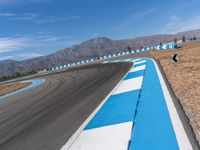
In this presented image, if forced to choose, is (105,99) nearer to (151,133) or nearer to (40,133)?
(40,133)

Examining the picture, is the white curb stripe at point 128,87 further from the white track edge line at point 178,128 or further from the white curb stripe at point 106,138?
the white curb stripe at point 106,138

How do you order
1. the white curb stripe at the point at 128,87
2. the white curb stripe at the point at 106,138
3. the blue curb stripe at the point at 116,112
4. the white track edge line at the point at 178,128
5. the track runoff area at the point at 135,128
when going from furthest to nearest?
the white curb stripe at the point at 128,87, the blue curb stripe at the point at 116,112, the white curb stripe at the point at 106,138, the track runoff area at the point at 135,128, the white track edge line at the point at 178,128

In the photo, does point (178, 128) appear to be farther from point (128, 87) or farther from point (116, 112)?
point (128, 87)

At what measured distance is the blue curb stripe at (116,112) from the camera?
4.87 m

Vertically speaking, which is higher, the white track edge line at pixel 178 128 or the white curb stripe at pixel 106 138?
the white track edge line at pixel 178 128

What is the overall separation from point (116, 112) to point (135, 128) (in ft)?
4.45

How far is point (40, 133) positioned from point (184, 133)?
330 cm

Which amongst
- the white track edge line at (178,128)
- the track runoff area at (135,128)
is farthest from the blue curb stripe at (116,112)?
the white track edge line at (178,128)

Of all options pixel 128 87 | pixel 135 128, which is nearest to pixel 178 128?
pixel 135 128

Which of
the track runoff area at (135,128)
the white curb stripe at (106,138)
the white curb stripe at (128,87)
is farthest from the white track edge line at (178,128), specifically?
the white curb stripe at (128,87)

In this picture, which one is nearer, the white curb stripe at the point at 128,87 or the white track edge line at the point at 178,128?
the white track edge line at the point at 178,128

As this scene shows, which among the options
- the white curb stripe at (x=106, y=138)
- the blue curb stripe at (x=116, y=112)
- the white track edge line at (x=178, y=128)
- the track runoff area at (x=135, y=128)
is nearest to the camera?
the white track edge line at (x=178, y=128)

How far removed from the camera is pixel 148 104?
18.0 feet

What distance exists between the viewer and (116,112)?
18.0ft
